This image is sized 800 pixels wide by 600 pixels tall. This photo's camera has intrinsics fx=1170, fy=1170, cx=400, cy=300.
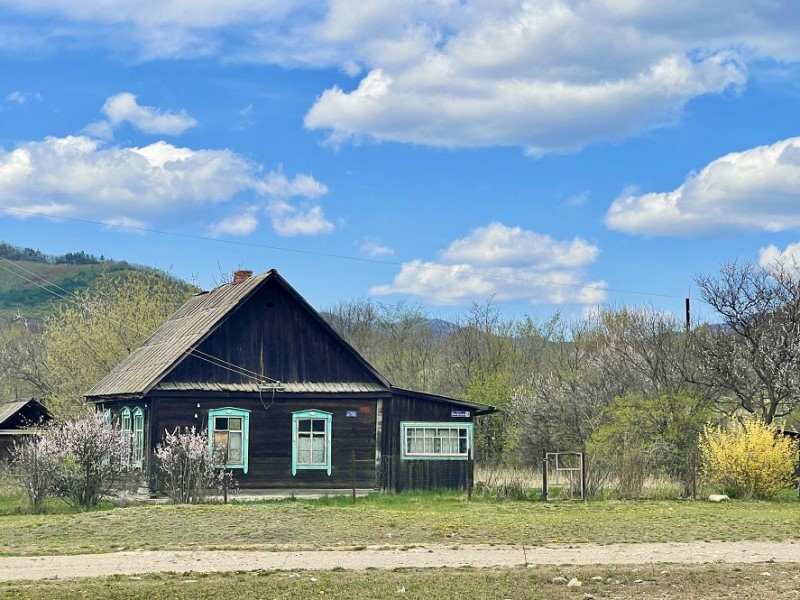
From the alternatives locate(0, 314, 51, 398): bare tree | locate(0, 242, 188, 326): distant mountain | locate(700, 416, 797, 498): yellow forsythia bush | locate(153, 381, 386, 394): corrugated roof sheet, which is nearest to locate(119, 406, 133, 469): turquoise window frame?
locate(153, 381, 386, 394): corrugated roof sheet

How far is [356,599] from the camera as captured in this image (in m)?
13.2

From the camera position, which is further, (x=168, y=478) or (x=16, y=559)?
(x=168, y=478)

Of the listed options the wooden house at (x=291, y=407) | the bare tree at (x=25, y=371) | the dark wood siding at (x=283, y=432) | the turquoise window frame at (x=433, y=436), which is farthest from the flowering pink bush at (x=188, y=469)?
the bare tree at (x=25, y=371)

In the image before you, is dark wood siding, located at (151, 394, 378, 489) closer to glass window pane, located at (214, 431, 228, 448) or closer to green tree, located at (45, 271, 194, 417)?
glass window pane, located at (214, 431, 228, 448)

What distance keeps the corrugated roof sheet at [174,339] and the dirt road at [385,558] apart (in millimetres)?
14605

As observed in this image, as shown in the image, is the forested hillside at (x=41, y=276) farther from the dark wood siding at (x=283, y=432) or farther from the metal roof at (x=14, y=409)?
the dark wood siding at (x=283, y=432)

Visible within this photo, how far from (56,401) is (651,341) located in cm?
2190

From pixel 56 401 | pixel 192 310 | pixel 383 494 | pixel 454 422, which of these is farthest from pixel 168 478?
pixel 56 401

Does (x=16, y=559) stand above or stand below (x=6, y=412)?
below

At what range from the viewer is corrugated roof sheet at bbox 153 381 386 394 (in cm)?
3197

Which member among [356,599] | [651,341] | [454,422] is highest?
[651,341]

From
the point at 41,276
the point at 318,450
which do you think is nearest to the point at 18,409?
the point at 318,450

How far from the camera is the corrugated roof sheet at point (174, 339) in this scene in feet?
107

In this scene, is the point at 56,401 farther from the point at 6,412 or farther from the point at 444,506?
the point at 444,506
